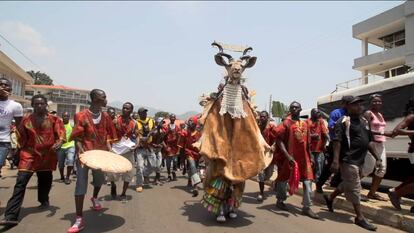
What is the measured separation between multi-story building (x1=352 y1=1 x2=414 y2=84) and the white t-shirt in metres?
25.3

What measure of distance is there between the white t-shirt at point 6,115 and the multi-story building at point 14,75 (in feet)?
77.7

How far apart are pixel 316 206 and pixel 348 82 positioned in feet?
29.8

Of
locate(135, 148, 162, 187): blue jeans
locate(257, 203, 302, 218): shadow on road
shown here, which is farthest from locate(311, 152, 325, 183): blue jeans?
locate(135, 148, 162, 187): blue jeans

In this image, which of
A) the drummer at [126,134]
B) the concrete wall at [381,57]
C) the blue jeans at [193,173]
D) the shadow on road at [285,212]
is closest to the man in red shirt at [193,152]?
the blue jeans at [193,173]

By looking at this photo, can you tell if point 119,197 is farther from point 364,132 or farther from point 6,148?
point 364,132

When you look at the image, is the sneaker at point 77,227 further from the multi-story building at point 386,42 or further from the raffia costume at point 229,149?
the multi-story building at point 386,42

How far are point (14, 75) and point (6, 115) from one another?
102 ft

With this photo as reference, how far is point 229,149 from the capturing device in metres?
6.11

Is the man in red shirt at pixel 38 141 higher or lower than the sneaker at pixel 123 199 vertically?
higher

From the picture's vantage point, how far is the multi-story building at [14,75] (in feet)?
93.0

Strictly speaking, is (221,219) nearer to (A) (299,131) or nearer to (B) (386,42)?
(A) (299,131)

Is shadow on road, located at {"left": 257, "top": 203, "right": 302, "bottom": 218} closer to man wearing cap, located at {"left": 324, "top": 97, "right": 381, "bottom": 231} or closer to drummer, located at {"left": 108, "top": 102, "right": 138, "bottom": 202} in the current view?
man wearing cap, located at {"left": 324, "top": 97, "right": 381, "bottom": 231}

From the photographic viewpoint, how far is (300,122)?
716 centimetres

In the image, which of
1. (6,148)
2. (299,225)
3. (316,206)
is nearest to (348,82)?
(316,206)
